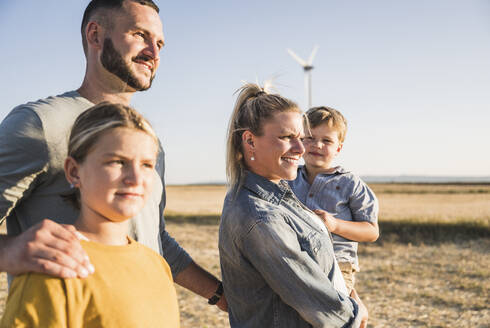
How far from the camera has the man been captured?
5.51ft

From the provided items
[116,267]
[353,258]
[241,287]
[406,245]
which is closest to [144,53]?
[116,267]

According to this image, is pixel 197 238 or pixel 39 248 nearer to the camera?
pixel 39 248

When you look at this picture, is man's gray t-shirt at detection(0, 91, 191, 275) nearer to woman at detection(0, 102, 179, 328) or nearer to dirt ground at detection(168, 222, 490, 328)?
woman at detection(0, 102, 179, 328)

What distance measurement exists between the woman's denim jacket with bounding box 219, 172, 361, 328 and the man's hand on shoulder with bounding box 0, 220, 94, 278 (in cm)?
105

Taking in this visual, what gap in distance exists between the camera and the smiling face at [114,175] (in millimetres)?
1789

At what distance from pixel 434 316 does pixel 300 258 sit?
763 cm

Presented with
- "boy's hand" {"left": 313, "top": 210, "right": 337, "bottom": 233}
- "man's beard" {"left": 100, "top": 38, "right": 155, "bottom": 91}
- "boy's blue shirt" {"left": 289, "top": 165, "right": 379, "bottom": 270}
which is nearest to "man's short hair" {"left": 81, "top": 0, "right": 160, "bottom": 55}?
"man's beard" {"left": 100, "top": 38, "right": 155, "bottom": 91}

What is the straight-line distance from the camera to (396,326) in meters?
8.23

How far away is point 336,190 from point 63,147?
93.1 inches

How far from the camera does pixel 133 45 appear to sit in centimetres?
257

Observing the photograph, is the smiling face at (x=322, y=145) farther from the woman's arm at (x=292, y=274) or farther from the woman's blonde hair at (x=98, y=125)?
the woman's blonde hair at (x=98, y=125)

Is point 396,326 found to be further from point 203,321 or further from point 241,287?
point 241,287

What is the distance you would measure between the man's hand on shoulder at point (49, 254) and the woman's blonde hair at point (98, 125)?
0.98 ft

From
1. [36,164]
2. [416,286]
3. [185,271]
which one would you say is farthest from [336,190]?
[416,286]
